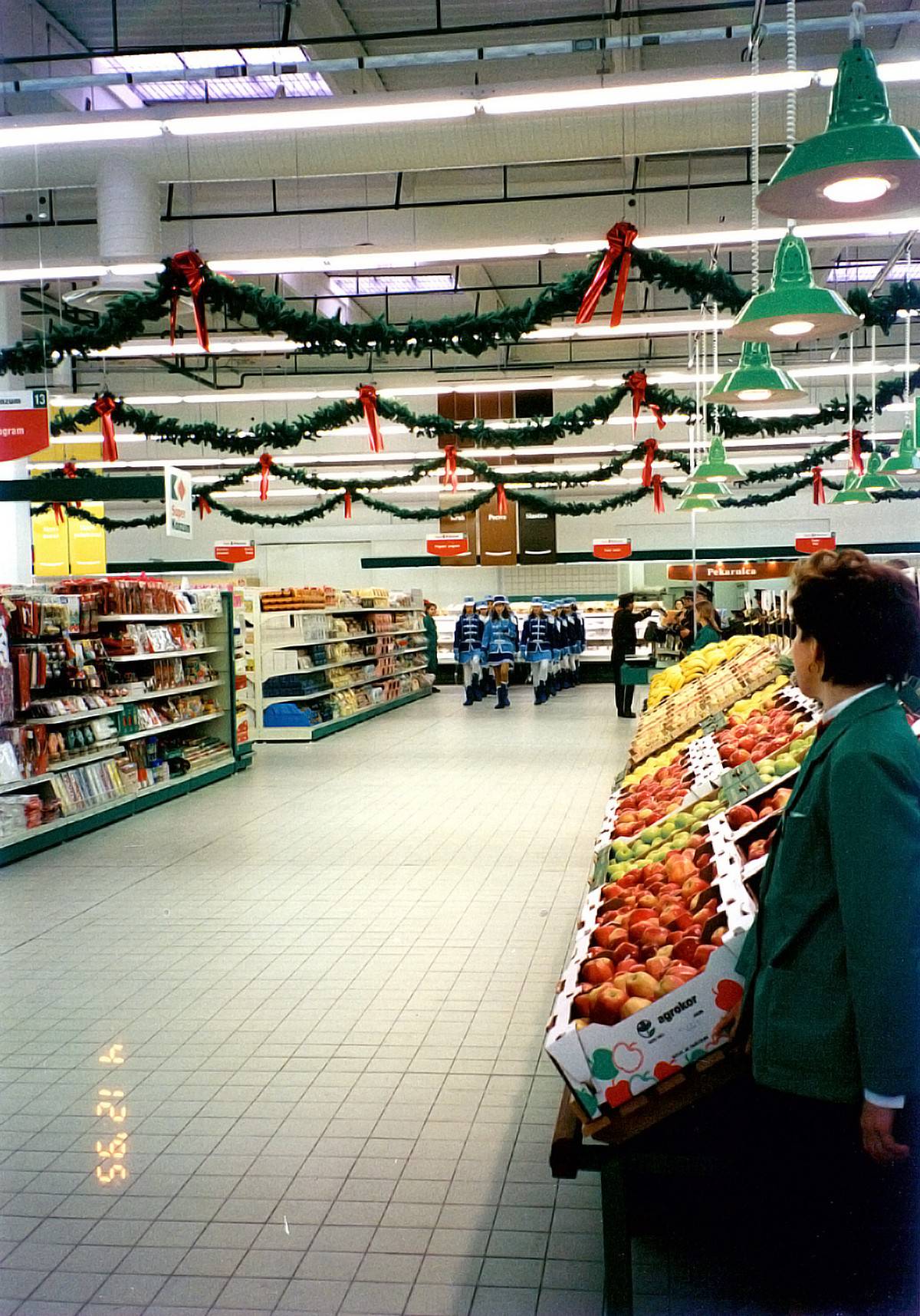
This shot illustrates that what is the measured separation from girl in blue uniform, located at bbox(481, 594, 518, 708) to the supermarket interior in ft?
0.23

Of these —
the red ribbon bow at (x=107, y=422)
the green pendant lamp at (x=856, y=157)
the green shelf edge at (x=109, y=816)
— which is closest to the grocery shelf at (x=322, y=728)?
the green shelf edge at (x=109, y=816)

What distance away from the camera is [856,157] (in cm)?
257

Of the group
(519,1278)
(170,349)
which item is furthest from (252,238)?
(519,1278)

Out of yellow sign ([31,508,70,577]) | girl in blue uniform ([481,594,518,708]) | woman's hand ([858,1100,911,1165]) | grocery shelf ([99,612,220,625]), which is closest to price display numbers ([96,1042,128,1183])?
woman's hand ([858,1100,911,1165])

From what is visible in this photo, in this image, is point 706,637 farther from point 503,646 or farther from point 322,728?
point 503,646

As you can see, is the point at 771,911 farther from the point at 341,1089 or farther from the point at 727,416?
the point at 727,416

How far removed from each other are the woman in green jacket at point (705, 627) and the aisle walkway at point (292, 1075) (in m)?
3.92

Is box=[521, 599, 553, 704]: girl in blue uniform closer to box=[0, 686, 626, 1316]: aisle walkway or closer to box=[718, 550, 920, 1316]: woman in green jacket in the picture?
box=[0, 686, 626, 1316]: aisle walkway

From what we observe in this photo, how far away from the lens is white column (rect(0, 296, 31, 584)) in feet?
45.5

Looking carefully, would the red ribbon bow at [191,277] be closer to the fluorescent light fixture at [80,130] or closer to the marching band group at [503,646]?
the fluorescent light fixture at [80,130]

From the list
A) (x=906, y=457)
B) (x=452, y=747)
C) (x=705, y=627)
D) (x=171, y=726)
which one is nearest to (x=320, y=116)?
(x=171, y=726)

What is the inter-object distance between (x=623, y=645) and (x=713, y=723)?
440 inches

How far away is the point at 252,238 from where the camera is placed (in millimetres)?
13133

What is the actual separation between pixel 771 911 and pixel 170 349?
38.2 feet
